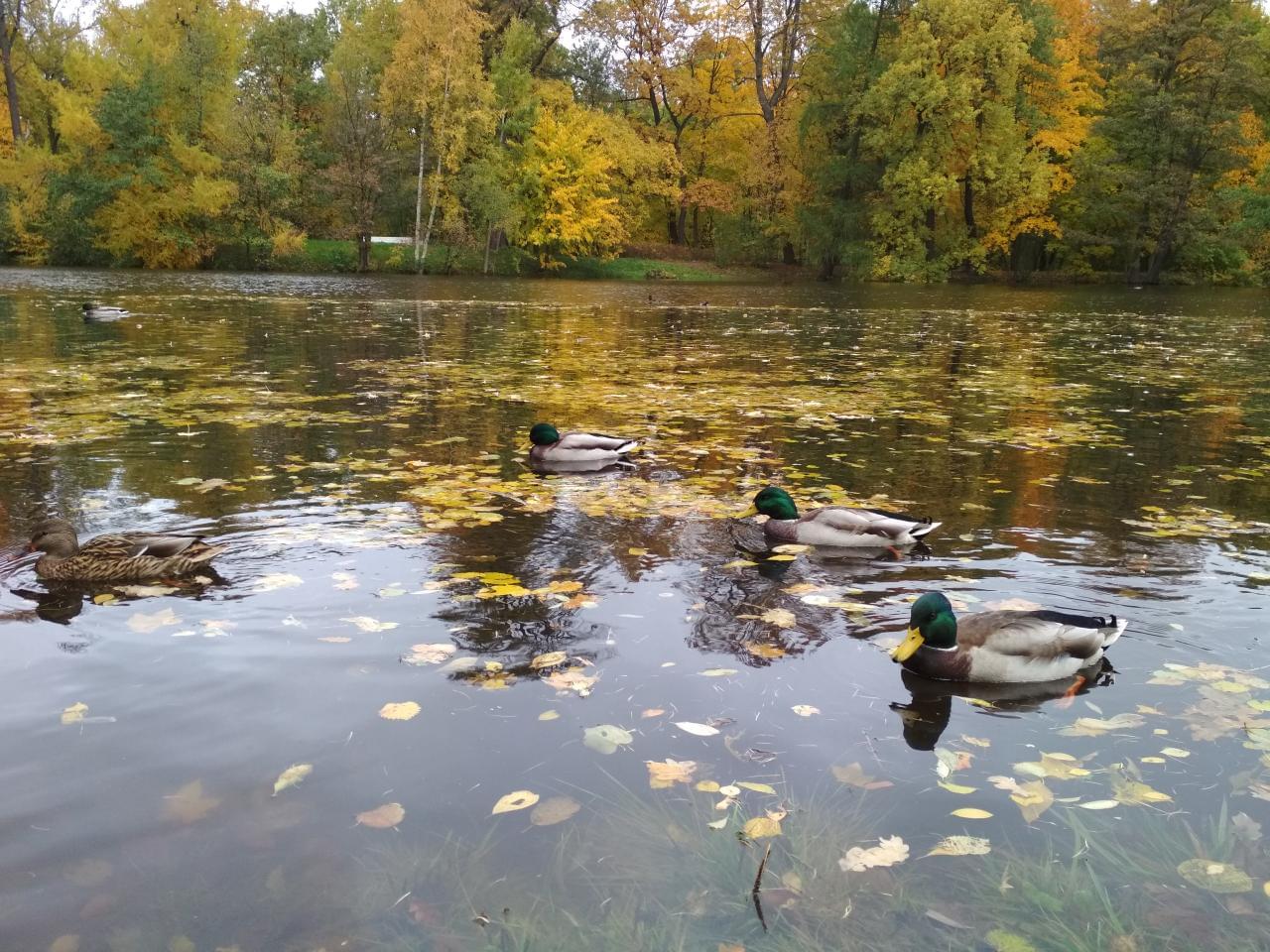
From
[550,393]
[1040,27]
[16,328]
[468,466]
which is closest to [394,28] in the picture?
A: [1040,27]

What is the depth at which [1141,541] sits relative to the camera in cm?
610

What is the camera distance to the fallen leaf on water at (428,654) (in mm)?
4160

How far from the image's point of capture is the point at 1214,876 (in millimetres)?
2859

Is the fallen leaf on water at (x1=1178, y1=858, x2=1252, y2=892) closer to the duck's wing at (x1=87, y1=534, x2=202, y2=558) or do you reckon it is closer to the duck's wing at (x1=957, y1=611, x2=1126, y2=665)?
the duck's wing at (x1=957, y1=611, x2=1126, y2=665)

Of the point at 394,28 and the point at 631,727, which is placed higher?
the point at 394,28

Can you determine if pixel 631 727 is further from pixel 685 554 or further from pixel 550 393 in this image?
pixel 550 393

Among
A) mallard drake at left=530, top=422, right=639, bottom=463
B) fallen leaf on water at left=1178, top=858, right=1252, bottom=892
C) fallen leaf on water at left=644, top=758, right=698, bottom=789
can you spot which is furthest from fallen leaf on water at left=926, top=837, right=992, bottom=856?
mallard drake at left=530, top=422, right=639, bottom=463

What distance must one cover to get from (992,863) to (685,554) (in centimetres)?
303

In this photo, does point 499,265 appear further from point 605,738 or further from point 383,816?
Result: point 383,816

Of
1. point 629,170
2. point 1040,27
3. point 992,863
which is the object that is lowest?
point 992,863

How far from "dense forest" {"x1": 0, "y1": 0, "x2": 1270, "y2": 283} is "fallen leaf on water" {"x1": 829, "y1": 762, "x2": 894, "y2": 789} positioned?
42.9m

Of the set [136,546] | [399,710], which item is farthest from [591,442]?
[399,710]

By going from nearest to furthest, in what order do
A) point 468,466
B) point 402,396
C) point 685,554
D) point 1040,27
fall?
point 685,554 < point 468,466 < point 402,396 < point 1040,27

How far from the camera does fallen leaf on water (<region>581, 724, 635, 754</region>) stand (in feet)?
11.5
